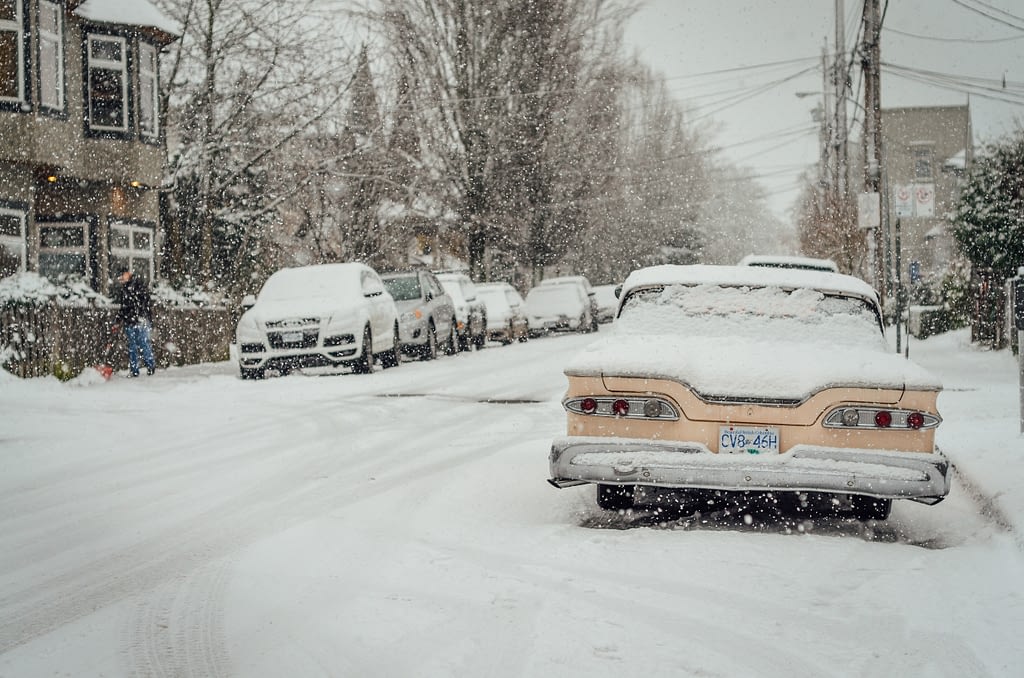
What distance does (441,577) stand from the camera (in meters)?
5.97

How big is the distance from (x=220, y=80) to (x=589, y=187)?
16.5 metres

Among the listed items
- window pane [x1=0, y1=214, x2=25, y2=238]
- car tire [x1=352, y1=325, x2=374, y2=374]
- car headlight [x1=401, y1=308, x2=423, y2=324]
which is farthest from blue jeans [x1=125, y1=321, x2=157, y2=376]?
window pane [x1=0, y1=214, x2=25, y2=238]

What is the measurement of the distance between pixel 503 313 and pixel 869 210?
11.5 meters

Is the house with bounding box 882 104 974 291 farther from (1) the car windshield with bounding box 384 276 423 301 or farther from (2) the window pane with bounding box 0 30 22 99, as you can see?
(2) the window pane with bounding box 0 30 22 99

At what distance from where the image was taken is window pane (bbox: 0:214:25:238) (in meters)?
24.8

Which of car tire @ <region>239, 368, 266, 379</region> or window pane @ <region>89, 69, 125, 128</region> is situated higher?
window pane @ <region>89, 69, 125, 128</region>

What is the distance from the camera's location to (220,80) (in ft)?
100

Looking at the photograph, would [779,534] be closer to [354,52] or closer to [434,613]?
[434,613]

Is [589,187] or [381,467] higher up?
[589,187]

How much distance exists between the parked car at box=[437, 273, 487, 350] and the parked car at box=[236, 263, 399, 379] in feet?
22.3

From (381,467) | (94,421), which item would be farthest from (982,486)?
(94,421)

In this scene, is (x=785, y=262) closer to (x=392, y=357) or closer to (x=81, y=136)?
(x=392, y=357)

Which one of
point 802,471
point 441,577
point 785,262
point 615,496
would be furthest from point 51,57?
point 802,471

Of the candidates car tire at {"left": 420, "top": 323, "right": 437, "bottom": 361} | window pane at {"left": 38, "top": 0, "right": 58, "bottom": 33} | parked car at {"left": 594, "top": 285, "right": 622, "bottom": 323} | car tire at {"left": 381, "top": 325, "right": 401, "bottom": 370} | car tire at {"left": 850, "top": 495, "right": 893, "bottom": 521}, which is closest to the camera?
car tire at {"left": 850, "top": 495, "right": 893, "bottom": 521}
